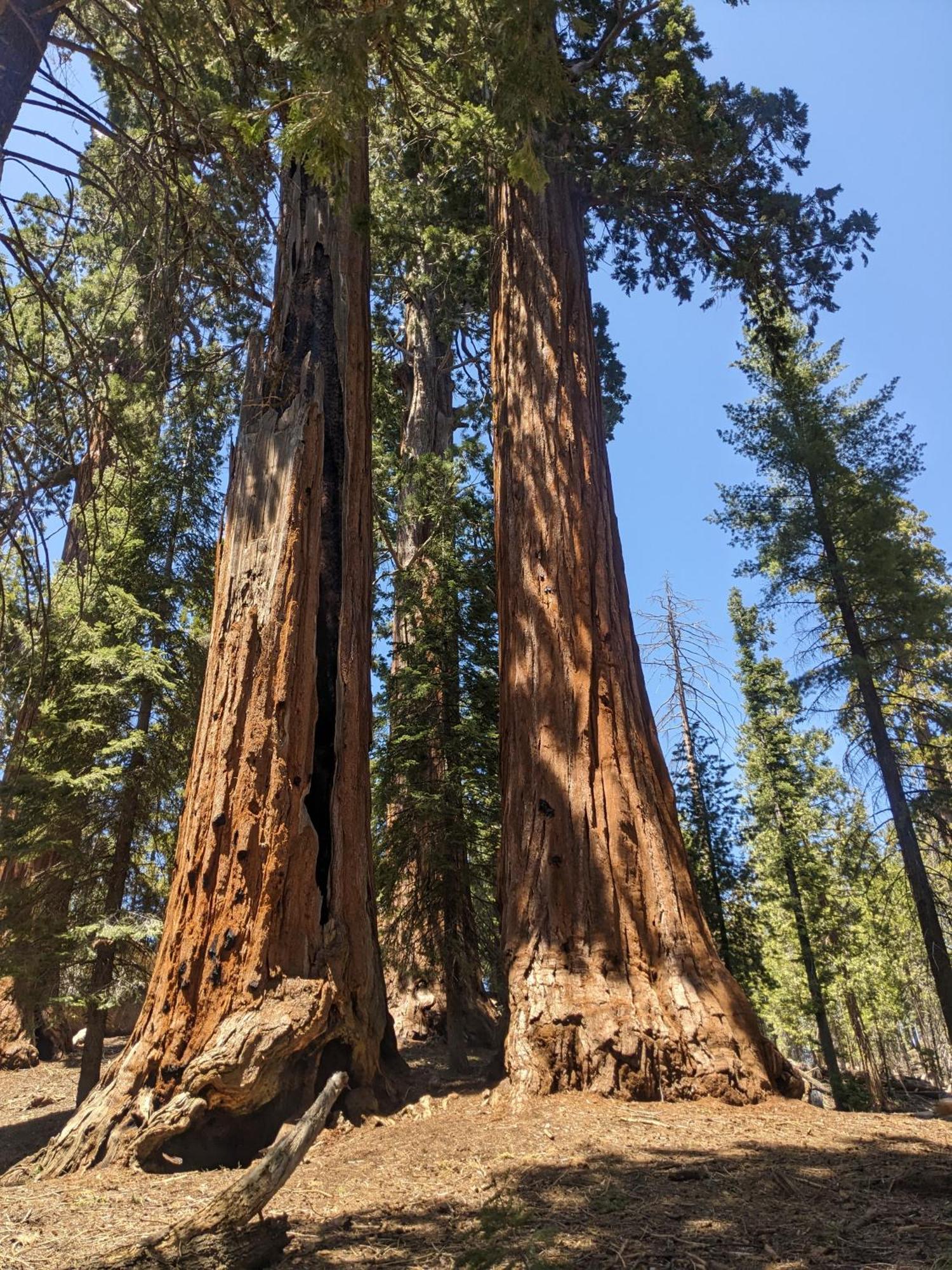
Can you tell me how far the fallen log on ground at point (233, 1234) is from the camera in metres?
2.48

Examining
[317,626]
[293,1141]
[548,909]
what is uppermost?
[317,626]

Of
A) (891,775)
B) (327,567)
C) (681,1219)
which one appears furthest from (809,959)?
(681,1219)

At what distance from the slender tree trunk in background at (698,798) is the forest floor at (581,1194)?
8049 millimetres

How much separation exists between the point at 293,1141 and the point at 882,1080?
26.3 meters

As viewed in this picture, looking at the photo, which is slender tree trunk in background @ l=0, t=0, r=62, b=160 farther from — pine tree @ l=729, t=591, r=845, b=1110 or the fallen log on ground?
pine tree @ l=729, t=591, r=845, b=1110

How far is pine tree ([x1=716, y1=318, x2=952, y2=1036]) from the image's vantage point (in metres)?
14.5

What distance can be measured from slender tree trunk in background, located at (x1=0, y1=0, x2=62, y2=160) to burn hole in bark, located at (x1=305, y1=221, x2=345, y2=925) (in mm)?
3002

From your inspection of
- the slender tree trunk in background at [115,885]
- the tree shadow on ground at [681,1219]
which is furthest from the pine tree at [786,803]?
the tree shadow on ground at [681,1219]

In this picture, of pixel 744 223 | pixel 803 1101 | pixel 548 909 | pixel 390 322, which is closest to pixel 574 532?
pixel 548 909

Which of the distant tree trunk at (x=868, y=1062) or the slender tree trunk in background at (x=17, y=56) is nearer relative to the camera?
the slender tree trunk in background at (x=17, y=56)

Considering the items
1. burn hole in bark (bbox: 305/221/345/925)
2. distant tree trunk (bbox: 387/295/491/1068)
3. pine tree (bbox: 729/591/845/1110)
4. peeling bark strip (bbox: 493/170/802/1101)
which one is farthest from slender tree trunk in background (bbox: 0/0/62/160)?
pine tree (bbox: 729/591/845/1110)

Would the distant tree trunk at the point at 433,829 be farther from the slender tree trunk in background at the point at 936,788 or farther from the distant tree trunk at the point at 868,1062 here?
the distant tree trunk at the point at 868,1062

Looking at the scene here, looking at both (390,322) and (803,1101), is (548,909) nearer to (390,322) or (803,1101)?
(803,1101)

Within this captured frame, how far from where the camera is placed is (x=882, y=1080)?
75.9ft
